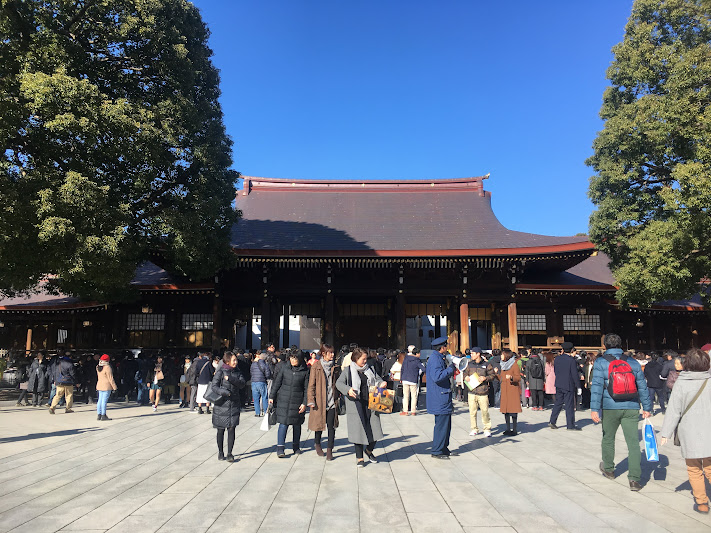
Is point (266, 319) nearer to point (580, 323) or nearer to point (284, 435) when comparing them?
point (284, 435)

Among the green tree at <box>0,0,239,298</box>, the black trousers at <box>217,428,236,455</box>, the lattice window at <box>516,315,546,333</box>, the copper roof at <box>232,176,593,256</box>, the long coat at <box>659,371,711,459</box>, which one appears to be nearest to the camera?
the long coat at <box>659,371,711,459</box>

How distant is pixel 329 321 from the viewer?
17562 millimetres

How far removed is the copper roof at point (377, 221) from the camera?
16641 mm

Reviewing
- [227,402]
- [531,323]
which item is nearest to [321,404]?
[227,402]

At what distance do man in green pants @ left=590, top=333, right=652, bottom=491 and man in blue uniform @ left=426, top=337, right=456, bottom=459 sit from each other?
6.02ft

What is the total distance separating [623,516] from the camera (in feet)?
14.1

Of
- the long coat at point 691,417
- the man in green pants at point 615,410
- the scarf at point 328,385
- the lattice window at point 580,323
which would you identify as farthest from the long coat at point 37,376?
the lattice window at point 580,323

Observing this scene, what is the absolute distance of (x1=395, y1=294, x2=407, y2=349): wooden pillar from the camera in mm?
17188

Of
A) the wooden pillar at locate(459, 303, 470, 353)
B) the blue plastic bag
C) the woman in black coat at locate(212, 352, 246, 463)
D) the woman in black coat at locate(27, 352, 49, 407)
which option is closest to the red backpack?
the blue plastic bag

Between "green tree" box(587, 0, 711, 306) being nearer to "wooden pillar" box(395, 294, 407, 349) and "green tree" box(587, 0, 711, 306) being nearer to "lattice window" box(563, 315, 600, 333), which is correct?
"lattice window" box(563, 315, 600, 333)

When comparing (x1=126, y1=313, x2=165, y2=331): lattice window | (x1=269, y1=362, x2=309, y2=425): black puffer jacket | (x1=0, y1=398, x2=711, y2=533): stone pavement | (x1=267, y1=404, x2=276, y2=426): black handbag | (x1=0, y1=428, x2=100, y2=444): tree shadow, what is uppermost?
(x1=126, y1=313, x2=165, y2=331): lattice window

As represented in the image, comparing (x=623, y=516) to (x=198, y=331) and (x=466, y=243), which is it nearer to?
(x=466, y=243)

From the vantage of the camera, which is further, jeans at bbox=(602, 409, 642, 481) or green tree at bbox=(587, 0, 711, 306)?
green tree at bbox=(587, 0, 711, 306)

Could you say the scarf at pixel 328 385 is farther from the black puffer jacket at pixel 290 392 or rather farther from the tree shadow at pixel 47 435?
the tree shadow at pixel 47 435
